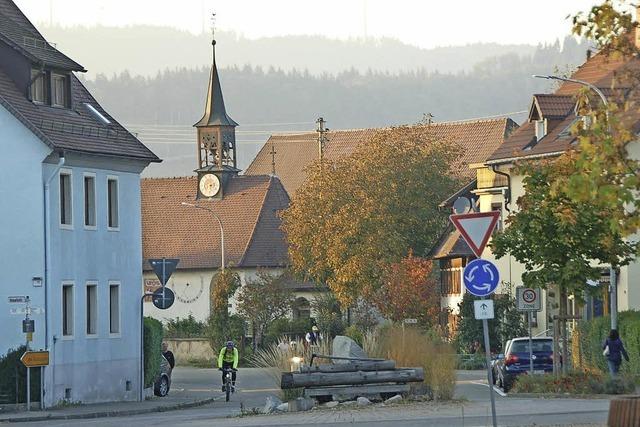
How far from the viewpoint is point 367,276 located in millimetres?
80188

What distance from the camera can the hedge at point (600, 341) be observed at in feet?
137

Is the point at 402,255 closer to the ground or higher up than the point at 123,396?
higher up

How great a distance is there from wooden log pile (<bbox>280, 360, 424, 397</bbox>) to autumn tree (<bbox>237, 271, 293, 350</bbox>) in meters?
50.4

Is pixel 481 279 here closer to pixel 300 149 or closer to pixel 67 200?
pixel 67 200

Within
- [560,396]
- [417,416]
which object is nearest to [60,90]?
[560,396]

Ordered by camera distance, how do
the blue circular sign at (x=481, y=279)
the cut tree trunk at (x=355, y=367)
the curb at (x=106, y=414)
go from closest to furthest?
the blue circular sign at (x=481, y=279)
the cut tree trunk at (x=355, y=367)
the curb at (x=106, y=414)

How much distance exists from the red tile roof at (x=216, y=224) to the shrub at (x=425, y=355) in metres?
61.8

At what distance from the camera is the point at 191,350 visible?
82.1m

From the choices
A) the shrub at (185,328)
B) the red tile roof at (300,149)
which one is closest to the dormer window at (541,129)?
the shrub at (185,328)

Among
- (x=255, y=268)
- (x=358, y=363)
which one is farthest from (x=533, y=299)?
(x=255, y=268)

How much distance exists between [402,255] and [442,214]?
5187mm

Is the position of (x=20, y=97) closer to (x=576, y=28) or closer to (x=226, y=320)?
(x=576, y=28)

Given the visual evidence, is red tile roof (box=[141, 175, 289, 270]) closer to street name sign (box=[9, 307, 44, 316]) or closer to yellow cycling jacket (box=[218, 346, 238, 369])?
yellow cycling jacket (box=[218, 346, 238, 369])

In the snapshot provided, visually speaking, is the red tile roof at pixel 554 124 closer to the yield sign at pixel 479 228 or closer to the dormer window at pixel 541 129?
the dormer window at pixel 541 129
